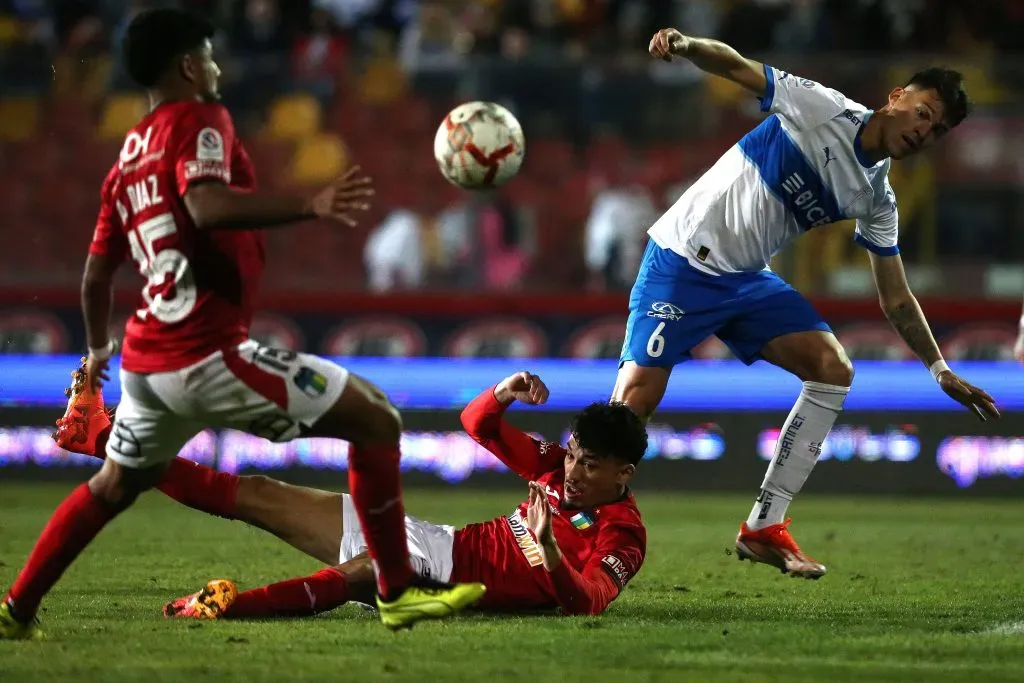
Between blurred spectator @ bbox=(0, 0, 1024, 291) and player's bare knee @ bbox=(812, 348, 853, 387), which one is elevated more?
blurred spectator @ bbox=(0, 0, 1024, 291)

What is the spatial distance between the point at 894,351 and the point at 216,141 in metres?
9.32

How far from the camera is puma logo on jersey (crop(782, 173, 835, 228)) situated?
671 centimetres

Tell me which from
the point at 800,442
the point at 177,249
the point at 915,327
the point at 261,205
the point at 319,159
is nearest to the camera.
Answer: the point at 261,205

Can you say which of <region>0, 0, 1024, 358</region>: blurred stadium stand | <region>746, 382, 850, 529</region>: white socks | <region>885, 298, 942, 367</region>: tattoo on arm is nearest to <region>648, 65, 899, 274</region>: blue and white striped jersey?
<region>885, 298, 942, 367</region>: tattoo on arm

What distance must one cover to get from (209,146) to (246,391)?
77 centimetres

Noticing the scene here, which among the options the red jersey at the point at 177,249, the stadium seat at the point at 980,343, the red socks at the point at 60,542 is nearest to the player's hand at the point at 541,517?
the red jersey at the point at 177,249

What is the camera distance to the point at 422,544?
226 inches

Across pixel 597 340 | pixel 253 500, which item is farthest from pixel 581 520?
pixel 597 340

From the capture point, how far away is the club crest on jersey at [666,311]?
6723 mm

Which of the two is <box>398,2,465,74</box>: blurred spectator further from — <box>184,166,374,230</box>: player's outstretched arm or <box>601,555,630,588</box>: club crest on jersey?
<box>184,166,374,230</box>: player's outstretched arm

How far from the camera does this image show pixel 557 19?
1532cm

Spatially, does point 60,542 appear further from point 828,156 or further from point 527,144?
point 527,144

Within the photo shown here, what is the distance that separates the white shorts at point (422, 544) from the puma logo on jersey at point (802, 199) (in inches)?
86.0

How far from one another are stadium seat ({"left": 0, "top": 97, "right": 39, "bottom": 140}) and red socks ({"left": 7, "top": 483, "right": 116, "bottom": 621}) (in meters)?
8.87
